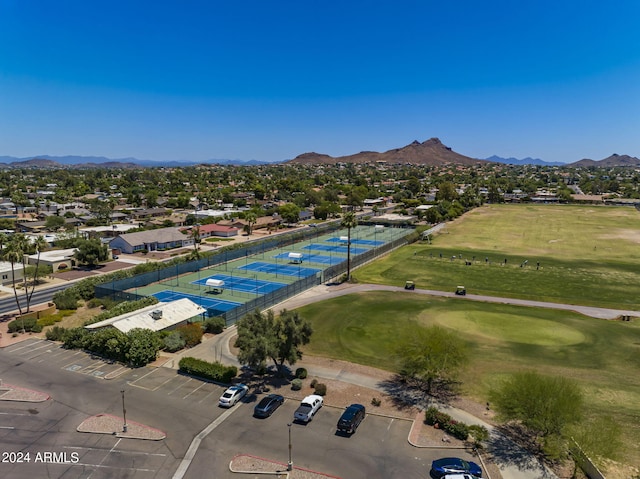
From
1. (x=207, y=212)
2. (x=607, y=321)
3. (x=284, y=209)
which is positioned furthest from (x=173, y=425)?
(x=207, y=212)

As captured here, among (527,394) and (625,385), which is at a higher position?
(527,394)

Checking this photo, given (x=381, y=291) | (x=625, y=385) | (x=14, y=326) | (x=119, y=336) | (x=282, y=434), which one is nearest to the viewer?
(x=282, y=434)

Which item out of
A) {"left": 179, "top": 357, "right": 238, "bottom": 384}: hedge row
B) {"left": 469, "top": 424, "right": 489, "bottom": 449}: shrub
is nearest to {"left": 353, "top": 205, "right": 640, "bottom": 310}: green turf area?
{"left": 469, "top": 424, "right": 489, "bottom": 449}: shrub

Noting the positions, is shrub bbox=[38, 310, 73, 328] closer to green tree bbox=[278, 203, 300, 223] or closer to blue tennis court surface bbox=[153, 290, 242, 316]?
blue tennis court surface bbox=[153, 290, 242, 316]

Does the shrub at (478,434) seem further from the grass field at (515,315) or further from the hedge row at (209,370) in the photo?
the hedge row at (209,370)

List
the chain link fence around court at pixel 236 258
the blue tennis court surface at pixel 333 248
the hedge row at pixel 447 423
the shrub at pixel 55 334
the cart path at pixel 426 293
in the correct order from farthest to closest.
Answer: the blue tennis court surface at pixel 333 248 → the chain link fence around court at pixel 236 258 → the cart path at pixel 426 293 → the shrub at pixel 55 334 → the hedge row at pixel 447 423

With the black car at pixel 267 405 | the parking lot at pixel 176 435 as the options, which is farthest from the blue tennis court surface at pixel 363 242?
the black car at pixel 267 405

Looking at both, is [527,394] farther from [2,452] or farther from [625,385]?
[2,452]
